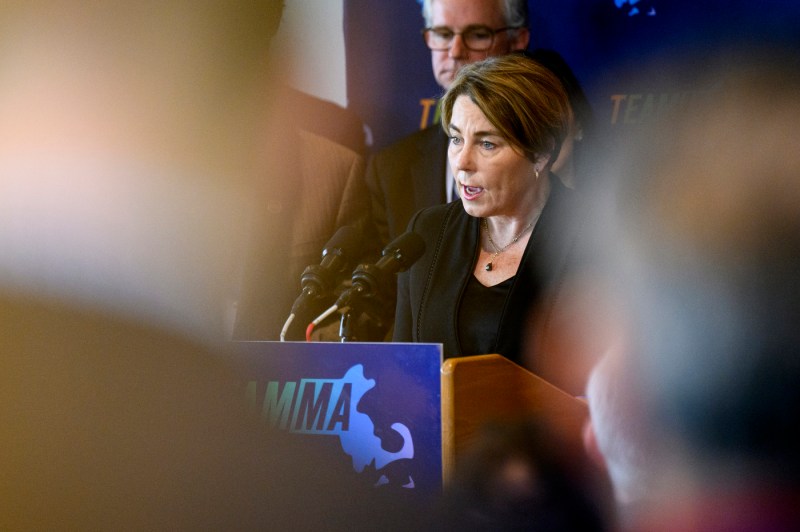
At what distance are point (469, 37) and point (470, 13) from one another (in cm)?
7

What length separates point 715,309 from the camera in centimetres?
173

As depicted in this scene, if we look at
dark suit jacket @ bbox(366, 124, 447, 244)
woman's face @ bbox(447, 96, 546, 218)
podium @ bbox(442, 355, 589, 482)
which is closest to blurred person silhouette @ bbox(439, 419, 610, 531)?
podium @ bbox(442, 355, 589, 482)

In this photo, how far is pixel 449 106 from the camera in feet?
6.18

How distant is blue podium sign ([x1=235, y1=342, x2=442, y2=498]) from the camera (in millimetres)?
1096

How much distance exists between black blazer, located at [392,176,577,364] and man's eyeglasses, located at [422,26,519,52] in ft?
1.90

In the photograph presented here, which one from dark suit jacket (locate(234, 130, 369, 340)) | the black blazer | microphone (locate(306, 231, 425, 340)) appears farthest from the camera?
dark suit jacket (locate(234, 130, 369, 340))

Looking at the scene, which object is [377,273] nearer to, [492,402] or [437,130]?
[492,402]

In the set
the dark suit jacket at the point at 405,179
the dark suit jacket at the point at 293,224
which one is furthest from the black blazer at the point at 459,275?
the dark suit jacket at the point at 293,224

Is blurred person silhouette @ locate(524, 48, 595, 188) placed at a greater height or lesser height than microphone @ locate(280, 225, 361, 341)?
greater

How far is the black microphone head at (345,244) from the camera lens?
1503 mm

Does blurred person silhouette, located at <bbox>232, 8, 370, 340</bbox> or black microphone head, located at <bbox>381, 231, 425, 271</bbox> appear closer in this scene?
black microphone head, located at <bbox>381, 231, 425, 271</bbox>

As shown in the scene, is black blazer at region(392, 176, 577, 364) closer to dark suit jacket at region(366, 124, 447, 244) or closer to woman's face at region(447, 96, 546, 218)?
woman's face at region(447, 96, 546, 218)

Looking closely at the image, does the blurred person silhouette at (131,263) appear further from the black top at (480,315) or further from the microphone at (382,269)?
the black top at (480,315)

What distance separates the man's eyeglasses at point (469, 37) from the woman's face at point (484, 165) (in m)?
0.53
